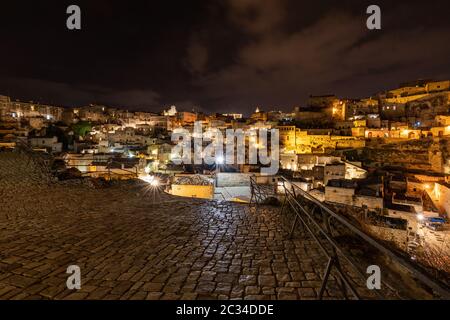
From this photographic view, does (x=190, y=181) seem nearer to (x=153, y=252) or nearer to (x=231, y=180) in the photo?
(x=231, y=180)

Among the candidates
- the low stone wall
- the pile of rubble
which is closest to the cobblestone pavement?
the pile of rubble

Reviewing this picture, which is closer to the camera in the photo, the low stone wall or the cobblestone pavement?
the cobblestone pavement

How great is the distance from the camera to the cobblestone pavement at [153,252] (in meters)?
3.72

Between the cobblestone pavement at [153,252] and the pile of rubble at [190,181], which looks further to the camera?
the pile of rubble at [190,181]

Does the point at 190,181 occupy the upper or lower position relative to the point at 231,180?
upper

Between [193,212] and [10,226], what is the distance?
5385 millimetres

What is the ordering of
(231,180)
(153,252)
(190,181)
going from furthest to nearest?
(231,180), (190,181), (153,252)

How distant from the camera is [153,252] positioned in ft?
16.6

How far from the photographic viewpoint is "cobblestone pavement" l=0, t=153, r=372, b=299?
147 inches

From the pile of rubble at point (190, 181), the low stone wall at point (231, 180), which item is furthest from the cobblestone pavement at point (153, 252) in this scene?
the low stone wall at point (231, 180)

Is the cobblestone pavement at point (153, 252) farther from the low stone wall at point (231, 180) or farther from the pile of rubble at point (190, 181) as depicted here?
the low stone wall at point (231, 180)

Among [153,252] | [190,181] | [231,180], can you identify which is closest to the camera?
[153,252]

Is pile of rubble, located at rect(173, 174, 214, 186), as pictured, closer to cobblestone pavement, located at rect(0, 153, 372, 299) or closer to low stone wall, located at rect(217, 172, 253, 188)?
low stone wall, located at rect(217, 172, 253, 188)

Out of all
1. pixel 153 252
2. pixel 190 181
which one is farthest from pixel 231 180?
pixel 153 252
